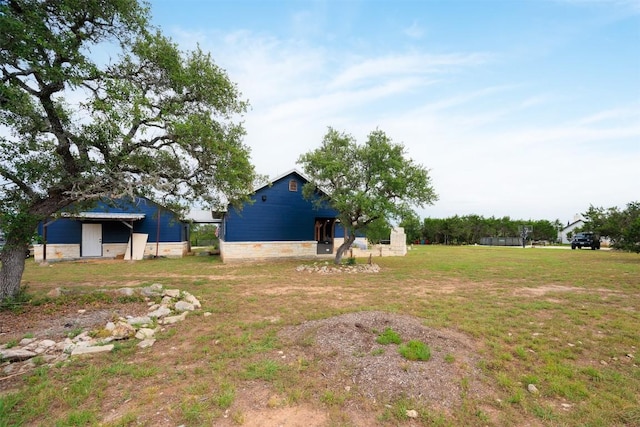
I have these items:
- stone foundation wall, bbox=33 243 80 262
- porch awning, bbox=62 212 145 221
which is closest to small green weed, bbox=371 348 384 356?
porch awning, bbox=62 212 145 221

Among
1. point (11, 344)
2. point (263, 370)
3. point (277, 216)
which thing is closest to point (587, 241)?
point (277, 216)

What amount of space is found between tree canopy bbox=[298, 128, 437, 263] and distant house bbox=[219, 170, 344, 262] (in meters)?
3.49

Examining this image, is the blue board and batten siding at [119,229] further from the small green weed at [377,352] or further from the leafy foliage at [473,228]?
the leafy foliage at [473,228]

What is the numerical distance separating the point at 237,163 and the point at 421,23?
31.1 feet

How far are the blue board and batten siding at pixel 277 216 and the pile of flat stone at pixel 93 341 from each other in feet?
36.7

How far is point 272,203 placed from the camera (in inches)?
766

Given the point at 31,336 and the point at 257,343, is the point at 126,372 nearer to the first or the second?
the point at 257,343

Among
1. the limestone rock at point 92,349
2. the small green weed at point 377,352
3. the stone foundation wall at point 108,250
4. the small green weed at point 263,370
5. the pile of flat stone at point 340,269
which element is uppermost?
the stone foundation wall at point 108,250

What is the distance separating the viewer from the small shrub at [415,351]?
447cm

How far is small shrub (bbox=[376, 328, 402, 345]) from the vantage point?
503 centimetres

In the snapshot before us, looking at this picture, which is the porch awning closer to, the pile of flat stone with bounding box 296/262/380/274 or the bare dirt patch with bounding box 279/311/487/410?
the pile of flat stone with bounding box 296/262/380/274

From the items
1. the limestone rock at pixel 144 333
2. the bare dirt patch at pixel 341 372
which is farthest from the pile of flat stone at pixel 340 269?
the limestone rock at pixel 144 333

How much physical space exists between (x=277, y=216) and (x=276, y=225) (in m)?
0.62

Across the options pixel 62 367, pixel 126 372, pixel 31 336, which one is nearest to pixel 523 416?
pixel 126 372
